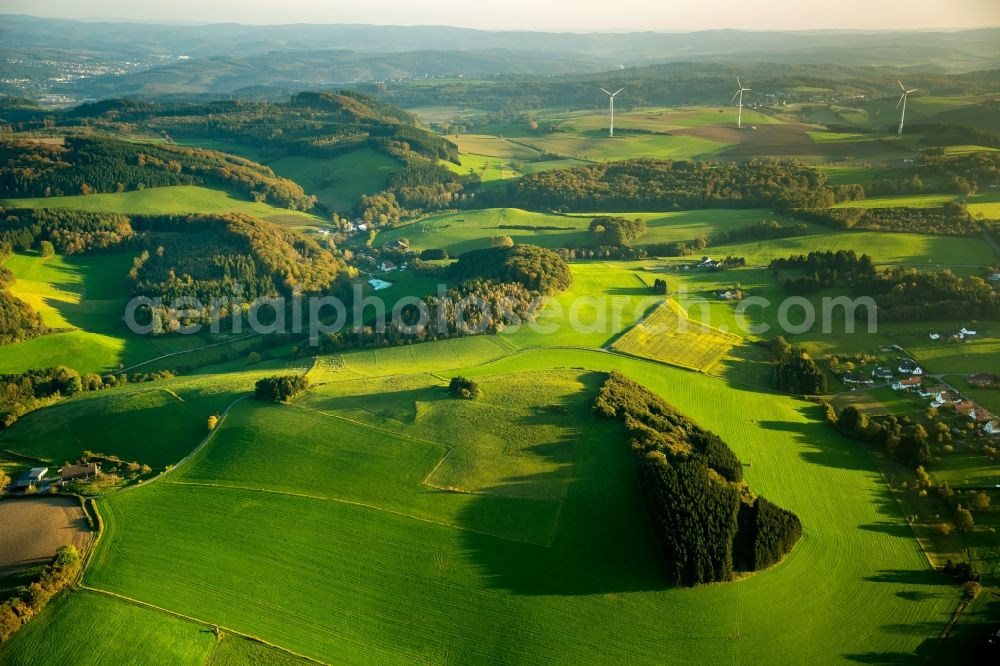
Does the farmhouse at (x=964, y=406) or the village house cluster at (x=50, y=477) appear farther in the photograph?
the farmhouse at (x=964, y=406)

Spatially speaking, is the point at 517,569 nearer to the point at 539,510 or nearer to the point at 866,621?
the point at 539,510

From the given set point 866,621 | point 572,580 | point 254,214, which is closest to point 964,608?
point 866,621

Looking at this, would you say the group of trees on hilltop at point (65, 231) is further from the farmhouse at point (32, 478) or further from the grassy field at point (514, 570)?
the grassy field at point (514, 570)

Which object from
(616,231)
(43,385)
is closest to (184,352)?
(43,385)

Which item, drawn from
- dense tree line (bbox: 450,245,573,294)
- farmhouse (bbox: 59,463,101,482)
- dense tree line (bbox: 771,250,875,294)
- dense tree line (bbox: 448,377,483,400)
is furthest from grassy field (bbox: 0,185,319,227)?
dense tree line (bbox: 771,250,875,294)

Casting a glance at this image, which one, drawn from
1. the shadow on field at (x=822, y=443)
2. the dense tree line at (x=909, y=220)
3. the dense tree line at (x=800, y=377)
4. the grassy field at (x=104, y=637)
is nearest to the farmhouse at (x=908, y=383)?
the dense tree line at (x=800, y=377)

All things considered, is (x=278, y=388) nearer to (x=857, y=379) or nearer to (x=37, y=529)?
(x=37, y=529)
